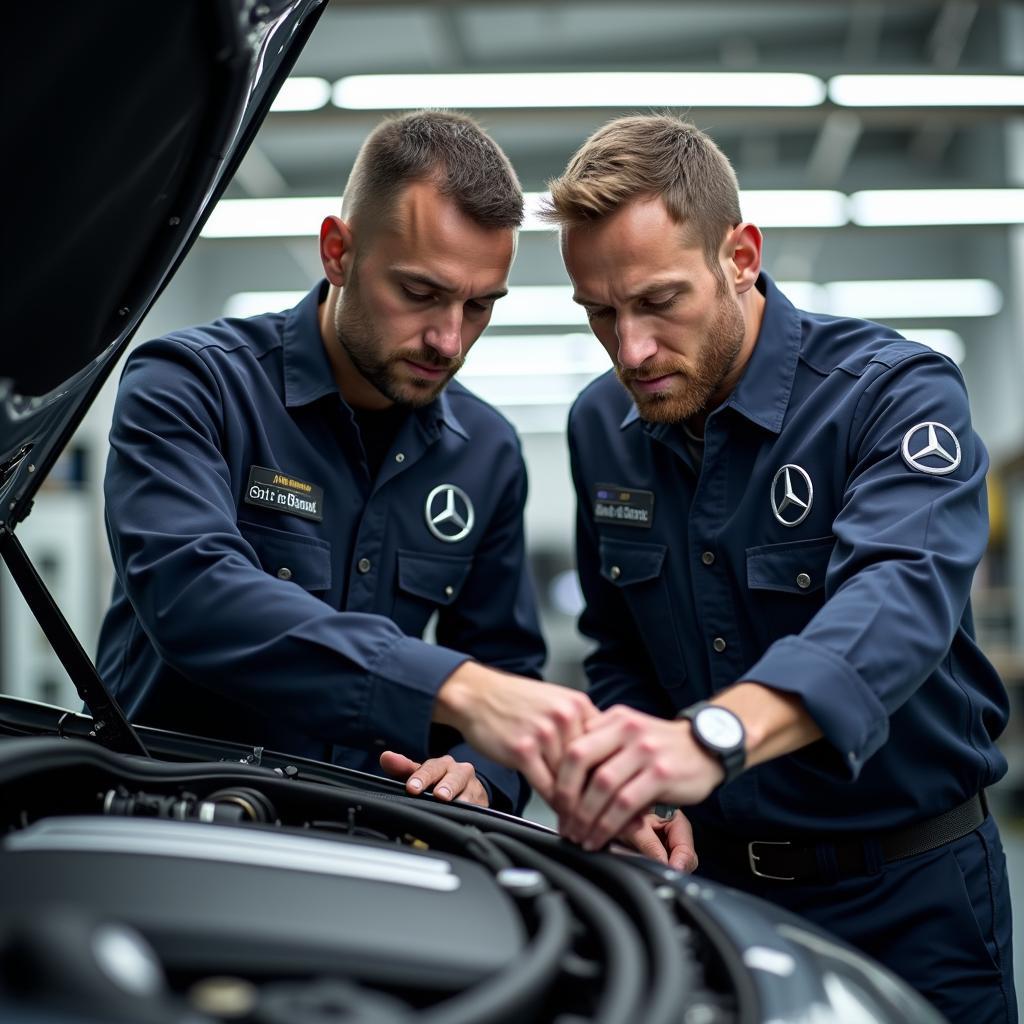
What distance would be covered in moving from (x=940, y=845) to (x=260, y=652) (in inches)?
33.4

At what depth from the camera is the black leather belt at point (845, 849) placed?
1349 mm

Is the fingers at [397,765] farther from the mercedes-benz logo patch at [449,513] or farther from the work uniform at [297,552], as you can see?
the mercedes-benz logo patch at [449,513]

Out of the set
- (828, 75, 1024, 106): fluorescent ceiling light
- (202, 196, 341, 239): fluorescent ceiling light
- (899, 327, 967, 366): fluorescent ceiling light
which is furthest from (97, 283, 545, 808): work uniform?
(899, 327, 967, 366): fluorescent ceiling light

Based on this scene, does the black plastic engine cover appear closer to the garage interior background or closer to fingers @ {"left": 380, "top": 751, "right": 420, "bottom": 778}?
fingers @ {"left": 380, "top": 751, "right": 420, "bottom": 778}

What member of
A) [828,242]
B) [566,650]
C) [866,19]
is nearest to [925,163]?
[828,242]

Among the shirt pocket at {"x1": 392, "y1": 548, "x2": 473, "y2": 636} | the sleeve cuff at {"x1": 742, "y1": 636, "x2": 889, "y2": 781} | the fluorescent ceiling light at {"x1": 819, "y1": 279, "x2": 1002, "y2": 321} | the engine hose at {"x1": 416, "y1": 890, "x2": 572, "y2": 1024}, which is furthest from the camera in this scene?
the fluorescent ceiling light at {"x1": 819, "y1": 279, "x2": 1002, "y2": 321}

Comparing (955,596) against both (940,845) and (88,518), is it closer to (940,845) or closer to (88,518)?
(940,845)

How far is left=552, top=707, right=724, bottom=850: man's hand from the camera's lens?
3.00 feet

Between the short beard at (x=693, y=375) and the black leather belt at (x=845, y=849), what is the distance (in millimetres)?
556

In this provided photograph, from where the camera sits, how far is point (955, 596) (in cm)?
117

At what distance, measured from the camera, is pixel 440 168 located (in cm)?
157

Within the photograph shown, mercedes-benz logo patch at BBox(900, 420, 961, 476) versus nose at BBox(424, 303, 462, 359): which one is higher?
nose at BBox(424, 303, 462, 359)

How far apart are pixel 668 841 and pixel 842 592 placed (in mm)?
409

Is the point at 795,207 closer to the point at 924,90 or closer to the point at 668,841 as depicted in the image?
the point at 924,90
